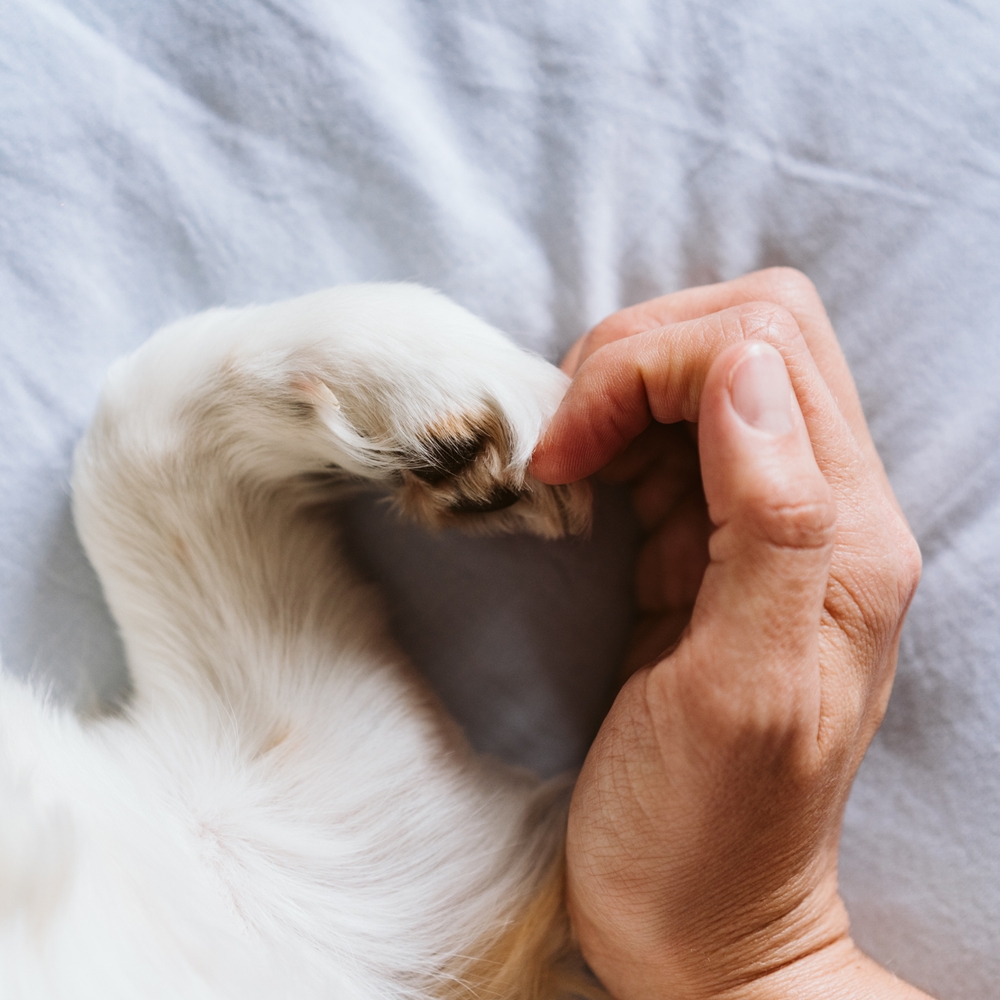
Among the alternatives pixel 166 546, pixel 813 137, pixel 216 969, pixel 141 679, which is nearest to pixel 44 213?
pixel 166 546

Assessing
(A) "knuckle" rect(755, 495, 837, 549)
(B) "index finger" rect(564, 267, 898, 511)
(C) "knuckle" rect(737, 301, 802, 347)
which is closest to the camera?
(A) "knuckle" rect(755, 495, 837, 549)

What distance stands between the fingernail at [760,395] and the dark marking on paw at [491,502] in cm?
20

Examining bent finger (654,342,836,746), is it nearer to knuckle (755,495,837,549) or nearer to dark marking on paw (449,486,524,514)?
knuckle (755,495,837,549)

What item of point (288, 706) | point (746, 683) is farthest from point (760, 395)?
point (288, 706)

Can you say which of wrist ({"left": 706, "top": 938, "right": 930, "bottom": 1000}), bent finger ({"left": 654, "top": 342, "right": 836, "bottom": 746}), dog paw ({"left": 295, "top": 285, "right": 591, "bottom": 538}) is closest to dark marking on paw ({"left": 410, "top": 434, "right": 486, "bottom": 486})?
dog paw ({"left": 295, "top": 285, "right": 591, "bottom": 538})

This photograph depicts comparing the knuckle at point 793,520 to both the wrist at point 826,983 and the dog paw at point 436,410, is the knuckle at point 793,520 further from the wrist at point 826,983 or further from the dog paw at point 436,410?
the wrist at point 826,983

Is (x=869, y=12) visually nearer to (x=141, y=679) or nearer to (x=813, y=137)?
(x=813, y=137)

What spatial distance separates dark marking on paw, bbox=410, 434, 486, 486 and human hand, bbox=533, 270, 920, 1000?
6 cm

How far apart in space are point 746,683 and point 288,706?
415mm

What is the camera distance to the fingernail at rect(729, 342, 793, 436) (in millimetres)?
585

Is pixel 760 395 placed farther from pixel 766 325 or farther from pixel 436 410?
pixel 436 410

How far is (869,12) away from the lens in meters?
0.90

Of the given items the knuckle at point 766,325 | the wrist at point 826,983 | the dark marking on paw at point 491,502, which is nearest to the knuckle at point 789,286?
the knuckle at point 766,325

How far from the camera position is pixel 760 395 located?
0.59 m
